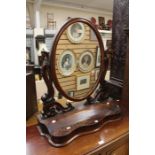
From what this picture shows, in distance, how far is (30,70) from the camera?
0.89 metres

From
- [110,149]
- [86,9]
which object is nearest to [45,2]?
[86,9]

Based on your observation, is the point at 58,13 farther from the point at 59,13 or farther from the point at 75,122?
the point at 75,122

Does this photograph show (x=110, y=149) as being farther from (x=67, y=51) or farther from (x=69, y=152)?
(x=67, y=51)

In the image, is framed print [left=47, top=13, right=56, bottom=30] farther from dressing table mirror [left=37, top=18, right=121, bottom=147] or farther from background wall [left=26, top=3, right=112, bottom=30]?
dressing table mirror [left=37, top=18, right=121, bottom=147]

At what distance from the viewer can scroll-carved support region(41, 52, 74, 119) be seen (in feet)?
2.29

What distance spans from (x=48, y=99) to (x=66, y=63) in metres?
0.18

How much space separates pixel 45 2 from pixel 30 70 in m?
2.67

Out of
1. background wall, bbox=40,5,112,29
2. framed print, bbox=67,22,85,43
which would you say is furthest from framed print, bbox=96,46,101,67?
background wall, bbox=40,5,112,29

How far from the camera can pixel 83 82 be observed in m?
0.85

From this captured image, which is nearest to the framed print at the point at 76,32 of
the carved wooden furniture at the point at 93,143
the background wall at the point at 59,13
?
the carved wooden furniture at the point at 93,143

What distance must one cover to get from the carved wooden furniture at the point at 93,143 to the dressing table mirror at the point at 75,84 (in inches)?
0.9

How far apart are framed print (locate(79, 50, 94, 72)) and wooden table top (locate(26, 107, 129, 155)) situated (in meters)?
0.30

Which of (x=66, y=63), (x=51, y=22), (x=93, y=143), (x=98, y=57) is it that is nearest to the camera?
(x=93, y=143)

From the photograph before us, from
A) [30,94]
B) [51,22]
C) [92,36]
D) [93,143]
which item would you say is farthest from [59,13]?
[93,143]
